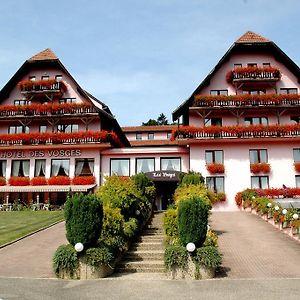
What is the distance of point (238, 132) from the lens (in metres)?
35.8

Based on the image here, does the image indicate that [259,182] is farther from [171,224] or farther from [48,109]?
[171,224]

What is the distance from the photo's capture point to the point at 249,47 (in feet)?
126

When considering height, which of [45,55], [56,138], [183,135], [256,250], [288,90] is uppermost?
[45,55]

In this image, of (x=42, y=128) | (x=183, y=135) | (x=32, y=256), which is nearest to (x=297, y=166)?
(x=183, y=135)

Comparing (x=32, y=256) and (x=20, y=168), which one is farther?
(x=20, y=168)

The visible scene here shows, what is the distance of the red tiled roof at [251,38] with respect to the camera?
124 ft

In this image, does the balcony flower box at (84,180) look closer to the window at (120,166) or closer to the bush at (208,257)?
the window at (120,166)

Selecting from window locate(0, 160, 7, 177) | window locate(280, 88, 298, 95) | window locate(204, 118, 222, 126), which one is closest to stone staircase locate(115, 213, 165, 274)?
window locate(204, 118, 222, 126)

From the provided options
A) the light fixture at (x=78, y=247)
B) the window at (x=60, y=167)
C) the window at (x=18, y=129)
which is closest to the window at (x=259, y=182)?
the window at (x=60, y=167)

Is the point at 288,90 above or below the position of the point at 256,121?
above

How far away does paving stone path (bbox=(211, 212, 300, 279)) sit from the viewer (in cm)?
1453

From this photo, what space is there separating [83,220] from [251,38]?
29.9m

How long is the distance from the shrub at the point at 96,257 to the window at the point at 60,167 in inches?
982

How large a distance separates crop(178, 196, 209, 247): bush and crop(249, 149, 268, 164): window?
23.6 metres
